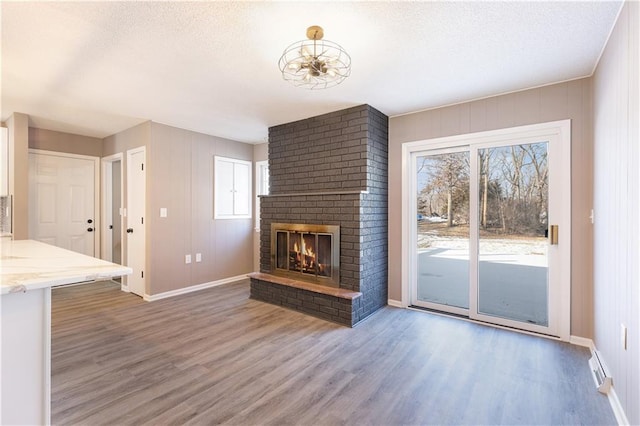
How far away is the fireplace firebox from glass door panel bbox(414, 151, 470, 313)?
105 cm

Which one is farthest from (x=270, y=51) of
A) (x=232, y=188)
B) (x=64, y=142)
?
(x=64, y=142)

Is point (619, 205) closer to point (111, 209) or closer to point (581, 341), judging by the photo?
point (581, 341)

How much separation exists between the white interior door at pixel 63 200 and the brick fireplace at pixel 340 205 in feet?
10.4

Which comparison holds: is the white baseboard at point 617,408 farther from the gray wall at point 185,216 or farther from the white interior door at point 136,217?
the white interior door at point 136,217

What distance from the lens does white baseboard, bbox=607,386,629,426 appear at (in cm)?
172

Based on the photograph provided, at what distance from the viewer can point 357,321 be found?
3260 millimetres

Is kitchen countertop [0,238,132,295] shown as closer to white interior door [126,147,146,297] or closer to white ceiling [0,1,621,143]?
white ceiling [0,1,621,143]

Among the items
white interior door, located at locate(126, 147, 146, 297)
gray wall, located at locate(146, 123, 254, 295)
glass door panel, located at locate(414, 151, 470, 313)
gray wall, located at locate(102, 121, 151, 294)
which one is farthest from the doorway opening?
glass door panel, located at locate(414, 151, 470, 313)

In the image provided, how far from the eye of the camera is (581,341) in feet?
8.98

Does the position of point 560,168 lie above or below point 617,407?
above

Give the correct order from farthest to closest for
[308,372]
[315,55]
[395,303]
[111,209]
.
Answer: [111,209], [395,303], [308,372], [315,55]

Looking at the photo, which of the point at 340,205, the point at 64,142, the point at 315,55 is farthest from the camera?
the point at 64,142

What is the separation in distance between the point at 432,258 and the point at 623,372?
197 cm

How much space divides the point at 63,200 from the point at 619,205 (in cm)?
652
